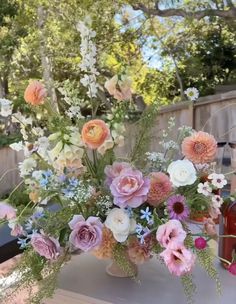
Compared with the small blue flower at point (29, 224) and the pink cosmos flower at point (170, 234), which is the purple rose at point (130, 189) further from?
the small blue flower at point (29, 224)

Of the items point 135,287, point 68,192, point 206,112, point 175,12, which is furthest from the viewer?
point 175,12

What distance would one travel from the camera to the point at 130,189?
875 mm

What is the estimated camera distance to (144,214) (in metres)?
0.87

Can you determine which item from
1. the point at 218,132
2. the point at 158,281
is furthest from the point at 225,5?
the point at 158,281

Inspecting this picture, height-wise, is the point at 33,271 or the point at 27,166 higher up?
the point at 27,166

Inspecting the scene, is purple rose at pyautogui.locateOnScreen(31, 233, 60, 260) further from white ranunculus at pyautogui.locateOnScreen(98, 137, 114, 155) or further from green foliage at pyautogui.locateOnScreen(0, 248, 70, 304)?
white ranunculus at pyautogui.locateOnScreen(98, 137, 114, 155)

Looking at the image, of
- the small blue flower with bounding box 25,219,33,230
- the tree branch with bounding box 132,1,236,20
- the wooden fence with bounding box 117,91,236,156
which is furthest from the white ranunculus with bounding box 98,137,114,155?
the tree branch with bounding box 132,1,236,20

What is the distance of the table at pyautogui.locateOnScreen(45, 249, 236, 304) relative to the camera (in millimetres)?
977

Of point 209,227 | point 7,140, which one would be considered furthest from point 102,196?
point 7,140

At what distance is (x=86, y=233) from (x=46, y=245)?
9 centimetres

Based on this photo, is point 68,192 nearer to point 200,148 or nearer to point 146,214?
point 146,214

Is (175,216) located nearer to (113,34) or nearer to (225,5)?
(225,5)

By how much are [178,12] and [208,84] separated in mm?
1183

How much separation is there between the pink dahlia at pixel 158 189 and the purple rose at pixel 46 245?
8.7 inches
